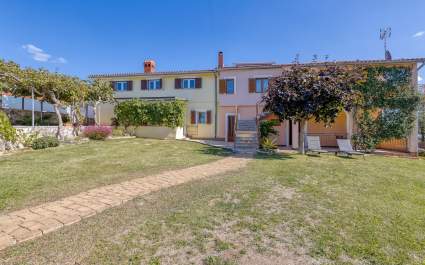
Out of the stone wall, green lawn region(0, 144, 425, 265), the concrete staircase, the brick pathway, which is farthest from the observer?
the concrete staircase

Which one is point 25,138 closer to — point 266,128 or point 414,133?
point 266,128

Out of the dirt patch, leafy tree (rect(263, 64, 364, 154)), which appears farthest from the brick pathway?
leafy tree (rect(263, 64, 364, 154))

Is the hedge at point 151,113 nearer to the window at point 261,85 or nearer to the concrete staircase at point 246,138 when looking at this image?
the concrete staircase at point 246,138

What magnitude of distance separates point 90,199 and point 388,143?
18.4 meters

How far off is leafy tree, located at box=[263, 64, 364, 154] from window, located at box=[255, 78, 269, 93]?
6.21m

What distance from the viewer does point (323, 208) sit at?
15.2 ft

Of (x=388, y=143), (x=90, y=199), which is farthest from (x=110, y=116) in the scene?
(x=388, y=143)

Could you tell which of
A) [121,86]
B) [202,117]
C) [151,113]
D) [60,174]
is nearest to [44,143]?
[60,174]

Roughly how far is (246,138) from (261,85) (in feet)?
18.5

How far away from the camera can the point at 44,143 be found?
12.5 meters

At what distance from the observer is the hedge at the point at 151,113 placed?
758 inches

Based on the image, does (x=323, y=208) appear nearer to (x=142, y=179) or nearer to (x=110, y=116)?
(x=142, y=179)

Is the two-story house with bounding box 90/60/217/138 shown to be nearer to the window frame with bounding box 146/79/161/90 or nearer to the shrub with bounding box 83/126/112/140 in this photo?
the window frame with bounding box 146/79/161/90

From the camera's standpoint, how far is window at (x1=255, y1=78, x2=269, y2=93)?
18.0 metres
